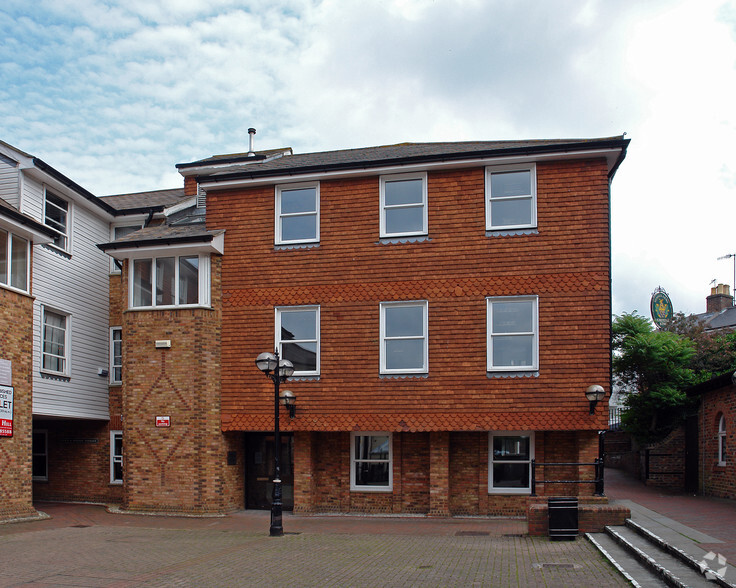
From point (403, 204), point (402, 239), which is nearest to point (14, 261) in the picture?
point (402, 239)

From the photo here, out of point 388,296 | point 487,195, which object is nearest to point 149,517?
point 388,296

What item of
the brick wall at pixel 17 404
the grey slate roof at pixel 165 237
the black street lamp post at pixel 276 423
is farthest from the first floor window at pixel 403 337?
the brick wall at pixel 17 404

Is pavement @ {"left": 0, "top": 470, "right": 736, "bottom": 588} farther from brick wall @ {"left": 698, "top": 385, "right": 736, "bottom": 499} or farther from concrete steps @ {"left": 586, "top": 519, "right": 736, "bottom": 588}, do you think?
brick wall @ {"left": 698, "top": 385, "right": 736, "bottom": 499}

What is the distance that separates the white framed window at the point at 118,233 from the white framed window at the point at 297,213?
553 cm

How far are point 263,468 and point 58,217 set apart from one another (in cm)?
859

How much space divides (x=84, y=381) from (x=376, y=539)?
10.5 m

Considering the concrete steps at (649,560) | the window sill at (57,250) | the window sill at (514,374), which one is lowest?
the concrete steps at (649,560)

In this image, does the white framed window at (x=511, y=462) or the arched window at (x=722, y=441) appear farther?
the arched window at (x=722, y=441)

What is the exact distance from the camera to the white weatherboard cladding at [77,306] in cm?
1828

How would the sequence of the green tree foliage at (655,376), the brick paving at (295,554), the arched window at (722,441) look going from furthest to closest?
the green tree foliage at (655,376) < the arched window at (722,441) < the brick paving at (295,554)

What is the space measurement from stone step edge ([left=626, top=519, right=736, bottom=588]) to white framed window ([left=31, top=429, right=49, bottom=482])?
16075 millimetres

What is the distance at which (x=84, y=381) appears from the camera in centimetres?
1995

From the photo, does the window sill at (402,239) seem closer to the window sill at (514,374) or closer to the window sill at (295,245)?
the window sill at (295,245)

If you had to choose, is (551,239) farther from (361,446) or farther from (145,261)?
(145,261)
